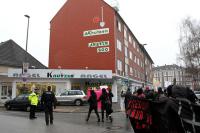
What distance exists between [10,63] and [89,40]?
498 inches

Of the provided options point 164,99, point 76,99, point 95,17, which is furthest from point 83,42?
point 164,99

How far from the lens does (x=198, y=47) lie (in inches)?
1922

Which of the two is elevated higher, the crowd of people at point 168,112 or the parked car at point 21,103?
the crowd of people at point 168,112

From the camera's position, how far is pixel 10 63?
149 ft

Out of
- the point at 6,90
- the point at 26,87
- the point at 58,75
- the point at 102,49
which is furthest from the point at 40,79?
the point at 102,49

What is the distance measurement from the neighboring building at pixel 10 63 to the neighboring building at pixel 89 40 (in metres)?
5.76

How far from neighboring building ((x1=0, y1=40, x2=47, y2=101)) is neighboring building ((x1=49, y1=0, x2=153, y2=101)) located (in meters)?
5.76

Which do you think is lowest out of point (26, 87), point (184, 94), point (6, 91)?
point (6, 91)

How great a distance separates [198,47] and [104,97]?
36.2 m

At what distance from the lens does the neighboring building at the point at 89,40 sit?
41250 mm

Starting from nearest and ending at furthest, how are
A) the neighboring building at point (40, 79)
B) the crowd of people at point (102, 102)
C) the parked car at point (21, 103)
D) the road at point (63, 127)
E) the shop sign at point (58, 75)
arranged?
the road at point (63, 127) → the crowd of people at point (102, 102) → the parked car at point (21, 103) → the neighboring building at point (40, 79) → the shop sign at point (58, 75)

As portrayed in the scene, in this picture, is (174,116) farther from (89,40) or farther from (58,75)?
(89,40)

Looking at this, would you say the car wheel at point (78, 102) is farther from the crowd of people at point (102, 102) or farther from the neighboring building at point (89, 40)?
the crowd of people at point (102, 102)

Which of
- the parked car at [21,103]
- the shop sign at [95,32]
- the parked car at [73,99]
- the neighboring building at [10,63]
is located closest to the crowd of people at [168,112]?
the parked car at [21,103]
